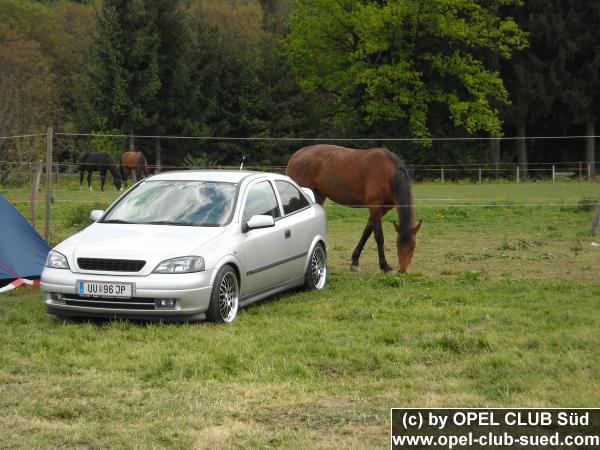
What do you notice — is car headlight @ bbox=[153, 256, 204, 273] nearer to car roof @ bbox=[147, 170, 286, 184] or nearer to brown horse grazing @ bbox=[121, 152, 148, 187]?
car roof @ bbox=[147, 170, 286, 184]

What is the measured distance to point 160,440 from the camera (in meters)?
4.85

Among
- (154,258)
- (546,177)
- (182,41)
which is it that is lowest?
(546,177)

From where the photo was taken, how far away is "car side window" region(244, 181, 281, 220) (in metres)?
9.45

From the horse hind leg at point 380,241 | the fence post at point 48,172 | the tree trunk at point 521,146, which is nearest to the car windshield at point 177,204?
the fence post at point 48,172

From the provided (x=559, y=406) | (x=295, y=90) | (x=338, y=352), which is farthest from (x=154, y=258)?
(x=295, y=90)

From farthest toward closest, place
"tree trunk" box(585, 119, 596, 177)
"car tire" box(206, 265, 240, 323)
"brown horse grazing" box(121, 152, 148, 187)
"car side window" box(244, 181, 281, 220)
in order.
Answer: "tree trunk" box(585, 119, 596, 177), "brown horse grazing" box(121, 152, 148, 187), "car side window" box(244, 181, 281, 220), "car tire" box(206, 265, 240, 323)

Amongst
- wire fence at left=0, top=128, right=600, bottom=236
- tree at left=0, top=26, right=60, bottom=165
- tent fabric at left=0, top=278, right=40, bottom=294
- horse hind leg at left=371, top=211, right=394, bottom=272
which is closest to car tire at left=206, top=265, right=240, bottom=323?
tent fabric at left=0, top=278, right=40, bottom=294

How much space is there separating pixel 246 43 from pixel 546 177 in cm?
2446

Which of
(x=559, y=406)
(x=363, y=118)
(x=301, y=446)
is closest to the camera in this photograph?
(x=301, y=446)

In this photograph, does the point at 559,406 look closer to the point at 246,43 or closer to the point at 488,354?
the point at 488,354

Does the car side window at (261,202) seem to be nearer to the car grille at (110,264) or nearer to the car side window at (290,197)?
the car side window at (290,197)

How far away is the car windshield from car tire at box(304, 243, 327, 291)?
1.59 metres

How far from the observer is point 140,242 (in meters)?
8.33

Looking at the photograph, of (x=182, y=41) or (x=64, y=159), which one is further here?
(x=64, y=159)
